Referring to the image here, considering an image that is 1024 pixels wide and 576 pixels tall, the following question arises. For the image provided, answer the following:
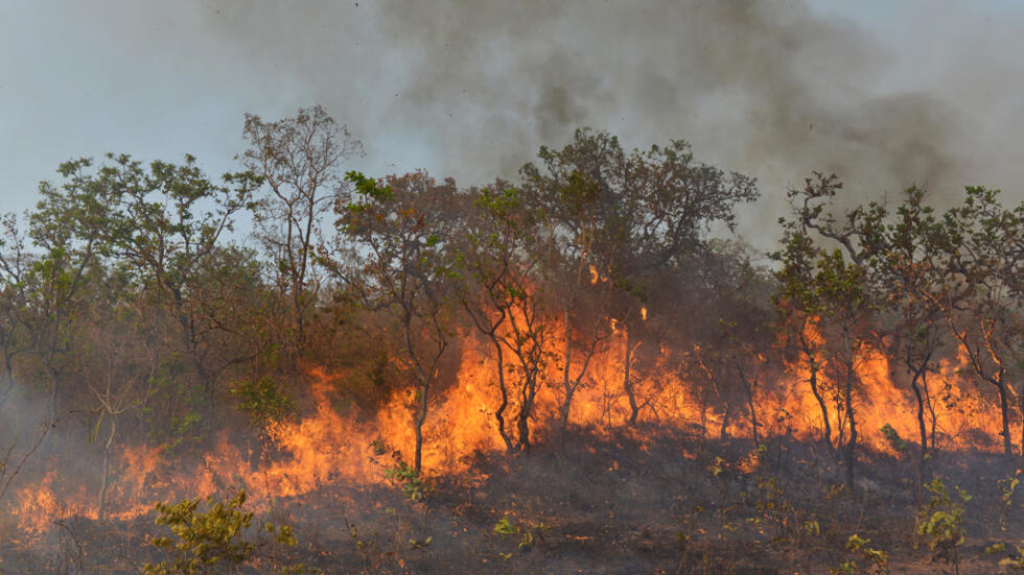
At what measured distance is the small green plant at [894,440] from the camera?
18703 millimetres

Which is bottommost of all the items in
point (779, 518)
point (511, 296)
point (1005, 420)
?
point (779, 518)

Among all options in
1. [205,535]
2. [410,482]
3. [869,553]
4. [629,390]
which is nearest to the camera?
[205,535]

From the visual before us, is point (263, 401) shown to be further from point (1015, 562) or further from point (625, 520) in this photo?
point (1015, 562)

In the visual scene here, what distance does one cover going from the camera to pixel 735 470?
1828 cm

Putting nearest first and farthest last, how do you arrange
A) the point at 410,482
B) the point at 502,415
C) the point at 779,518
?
the point at 779,518 < the point at 410,482 < the point at 502,415

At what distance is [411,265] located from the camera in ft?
65.2

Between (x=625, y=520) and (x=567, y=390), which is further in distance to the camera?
(x=567, y=390)

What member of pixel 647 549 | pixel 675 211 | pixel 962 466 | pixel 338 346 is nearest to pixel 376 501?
pixel 338 346

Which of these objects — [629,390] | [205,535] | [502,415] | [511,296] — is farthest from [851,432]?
[205,535]

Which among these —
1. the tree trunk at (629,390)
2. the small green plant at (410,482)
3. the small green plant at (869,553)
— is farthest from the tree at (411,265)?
the small green plant at (869,553)

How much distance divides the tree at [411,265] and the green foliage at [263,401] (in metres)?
3.95

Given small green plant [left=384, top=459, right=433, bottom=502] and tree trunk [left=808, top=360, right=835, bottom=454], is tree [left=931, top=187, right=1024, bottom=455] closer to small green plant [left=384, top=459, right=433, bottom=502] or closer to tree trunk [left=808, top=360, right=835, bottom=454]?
tree trunk [left=808, top=360, right=835, bottom=454]

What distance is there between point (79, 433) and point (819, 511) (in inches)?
899

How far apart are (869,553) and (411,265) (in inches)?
582
